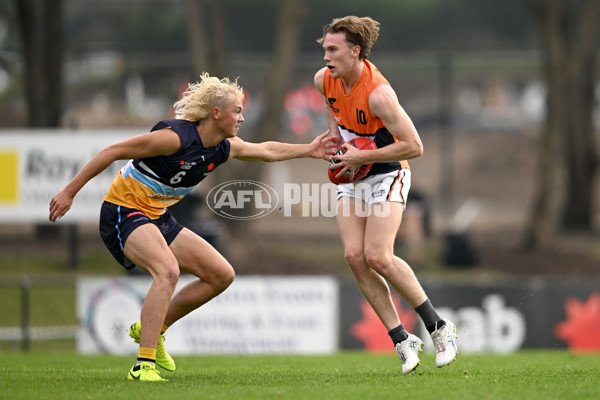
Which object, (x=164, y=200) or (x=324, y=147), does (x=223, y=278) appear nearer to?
(x=164, y=200)

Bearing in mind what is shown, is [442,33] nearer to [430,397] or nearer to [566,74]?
[566,74]

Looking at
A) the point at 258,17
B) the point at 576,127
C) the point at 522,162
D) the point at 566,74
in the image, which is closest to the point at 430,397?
the point at 566,74

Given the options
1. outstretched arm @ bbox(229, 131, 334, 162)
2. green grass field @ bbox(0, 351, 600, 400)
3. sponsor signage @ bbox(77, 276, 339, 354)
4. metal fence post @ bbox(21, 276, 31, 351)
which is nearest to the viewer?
green grass field @ bbox(0, 351, 600, 400)

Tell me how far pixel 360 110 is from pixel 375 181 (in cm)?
53

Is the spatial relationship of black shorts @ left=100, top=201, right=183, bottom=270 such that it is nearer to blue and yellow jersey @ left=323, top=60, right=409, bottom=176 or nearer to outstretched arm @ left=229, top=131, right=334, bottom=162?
outstretched arm @ left=229, top=131, right=334, bottom=162

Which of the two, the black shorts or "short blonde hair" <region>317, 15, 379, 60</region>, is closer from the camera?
the black shorts

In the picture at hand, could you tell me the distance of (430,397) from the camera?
5344 millimetres

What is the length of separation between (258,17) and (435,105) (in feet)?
27.6

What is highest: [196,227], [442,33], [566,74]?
[442,33]

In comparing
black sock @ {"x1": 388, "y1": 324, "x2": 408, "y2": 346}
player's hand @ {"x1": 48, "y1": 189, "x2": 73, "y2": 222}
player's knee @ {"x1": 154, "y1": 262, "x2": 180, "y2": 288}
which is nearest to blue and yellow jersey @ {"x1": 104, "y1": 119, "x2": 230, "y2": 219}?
player's hand @ {"x1": 48, "y1": 189, "x2": 73, "y2": 222}

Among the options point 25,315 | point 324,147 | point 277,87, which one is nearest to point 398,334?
point 324,147

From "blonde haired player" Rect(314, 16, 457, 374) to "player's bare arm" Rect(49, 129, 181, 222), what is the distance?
1.27m

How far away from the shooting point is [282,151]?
714cm

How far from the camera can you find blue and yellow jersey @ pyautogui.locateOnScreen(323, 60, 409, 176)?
663 centimetres
